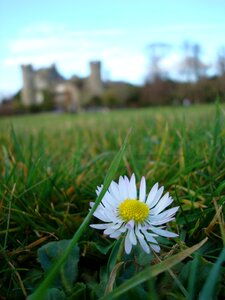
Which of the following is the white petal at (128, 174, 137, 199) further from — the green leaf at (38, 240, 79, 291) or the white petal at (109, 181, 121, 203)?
the green leaf at (38, 240, 79, 291)

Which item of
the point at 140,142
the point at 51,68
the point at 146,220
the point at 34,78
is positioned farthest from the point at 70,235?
the point at 51,68

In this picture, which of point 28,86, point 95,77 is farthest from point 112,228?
point 28,86

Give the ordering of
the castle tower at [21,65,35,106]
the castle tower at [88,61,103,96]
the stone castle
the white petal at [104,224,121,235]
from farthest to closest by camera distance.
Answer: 1. the castle tower at [21,65,35,106]
2. the castle tower at [88,61,103,96]
3. the stone castle
4. the white petal at [104,224,121,235]

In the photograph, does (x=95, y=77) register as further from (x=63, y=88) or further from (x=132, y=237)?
(x=132, y=237)

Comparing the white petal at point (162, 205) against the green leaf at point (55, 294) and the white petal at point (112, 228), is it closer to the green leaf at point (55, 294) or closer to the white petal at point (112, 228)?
the white petal at point (112, 228)

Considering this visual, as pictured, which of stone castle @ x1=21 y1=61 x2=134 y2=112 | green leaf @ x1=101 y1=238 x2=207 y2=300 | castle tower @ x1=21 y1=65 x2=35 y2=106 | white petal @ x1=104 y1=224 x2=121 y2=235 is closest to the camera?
green leaf @ x1=101 y1=238 x2=207 y2=300

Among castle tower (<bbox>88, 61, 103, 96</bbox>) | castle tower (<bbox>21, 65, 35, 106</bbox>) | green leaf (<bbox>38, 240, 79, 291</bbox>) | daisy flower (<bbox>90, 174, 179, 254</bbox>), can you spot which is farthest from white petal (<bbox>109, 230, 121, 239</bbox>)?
castle tower (<bbox>21, 65, 35, 106</bbox>)
